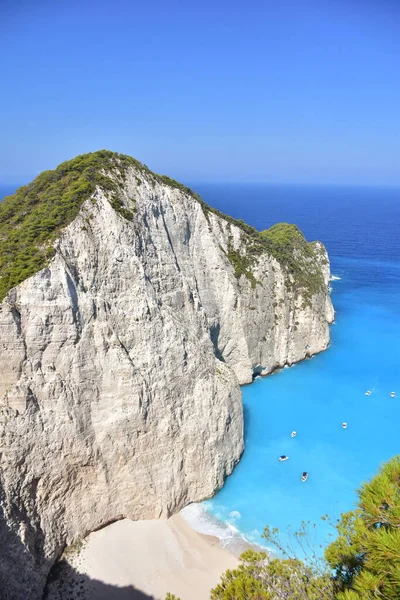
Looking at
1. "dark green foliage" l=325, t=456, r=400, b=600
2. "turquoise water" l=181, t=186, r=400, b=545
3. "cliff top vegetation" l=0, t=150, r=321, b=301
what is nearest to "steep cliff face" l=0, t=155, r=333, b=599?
"cliff top vegetation" l=0, t=150, r=321, b=301

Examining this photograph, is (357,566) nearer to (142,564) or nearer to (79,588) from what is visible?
(142,564)

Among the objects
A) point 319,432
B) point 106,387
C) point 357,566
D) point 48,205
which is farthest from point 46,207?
point 319,432

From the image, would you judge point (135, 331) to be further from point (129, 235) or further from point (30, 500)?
point (30, 500)

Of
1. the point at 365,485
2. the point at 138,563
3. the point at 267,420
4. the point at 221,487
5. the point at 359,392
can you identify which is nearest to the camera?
the point at 365,485

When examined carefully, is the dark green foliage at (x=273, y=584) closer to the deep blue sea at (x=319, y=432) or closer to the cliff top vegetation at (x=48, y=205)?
the deep blue sea at (x=319, y=432)

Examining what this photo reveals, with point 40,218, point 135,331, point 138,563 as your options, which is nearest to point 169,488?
point 138,563

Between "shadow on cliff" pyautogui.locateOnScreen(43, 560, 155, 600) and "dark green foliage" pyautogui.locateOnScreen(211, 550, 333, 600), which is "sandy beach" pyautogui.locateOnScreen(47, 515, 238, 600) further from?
"dark green foliage" pyautogui.locateOnScreen(211, 550, 333, 600)

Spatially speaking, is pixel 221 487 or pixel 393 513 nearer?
pixel 393 513

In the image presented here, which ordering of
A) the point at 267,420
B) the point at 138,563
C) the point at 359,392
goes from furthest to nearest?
the point at 359,392 → the point at 267,420 → the point at 138,563
